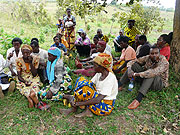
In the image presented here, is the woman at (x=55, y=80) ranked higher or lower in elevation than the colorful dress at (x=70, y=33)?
lower

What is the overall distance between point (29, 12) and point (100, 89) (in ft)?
39.0

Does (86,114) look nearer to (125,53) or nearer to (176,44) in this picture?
(125,53)

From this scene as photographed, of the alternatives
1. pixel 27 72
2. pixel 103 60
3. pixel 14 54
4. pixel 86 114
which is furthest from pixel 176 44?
pixel 14 54

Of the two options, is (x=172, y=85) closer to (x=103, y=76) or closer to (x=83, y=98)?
(x=103, y=76)

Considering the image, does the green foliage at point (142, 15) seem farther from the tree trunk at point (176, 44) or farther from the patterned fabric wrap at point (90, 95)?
the patterned fabric wrap at point (90, 95)

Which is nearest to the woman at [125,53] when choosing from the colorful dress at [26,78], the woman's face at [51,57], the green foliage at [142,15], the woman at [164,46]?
the woman at [164,46]

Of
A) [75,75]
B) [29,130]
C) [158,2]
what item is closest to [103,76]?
[29,130]

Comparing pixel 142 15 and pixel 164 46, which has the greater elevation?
pixel 142 15

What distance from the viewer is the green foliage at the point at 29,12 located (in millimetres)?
12042

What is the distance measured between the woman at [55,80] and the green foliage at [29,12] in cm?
Answer: 953

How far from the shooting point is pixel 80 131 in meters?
2.68

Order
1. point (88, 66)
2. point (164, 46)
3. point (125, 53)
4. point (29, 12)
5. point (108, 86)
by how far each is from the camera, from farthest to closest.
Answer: point (29, 12) → point (88, 66) → point (125, 53) → point (164, 46) → point (108, 86)

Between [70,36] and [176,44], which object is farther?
[70,36]

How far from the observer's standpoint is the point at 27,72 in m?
3.57
